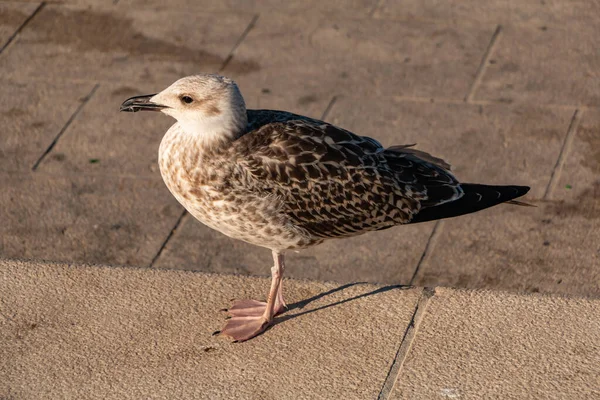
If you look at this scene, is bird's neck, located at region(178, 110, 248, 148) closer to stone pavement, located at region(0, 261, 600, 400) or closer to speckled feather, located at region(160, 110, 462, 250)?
speckled feather, located at region(160, 110, 462, 250)

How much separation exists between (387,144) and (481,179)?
91 cm

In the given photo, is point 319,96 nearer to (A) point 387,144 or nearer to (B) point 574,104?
(A) point 387,144

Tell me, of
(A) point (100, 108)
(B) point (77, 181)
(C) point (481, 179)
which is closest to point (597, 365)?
(C) point (481, 179)

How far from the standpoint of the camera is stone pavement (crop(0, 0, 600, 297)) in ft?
23.5

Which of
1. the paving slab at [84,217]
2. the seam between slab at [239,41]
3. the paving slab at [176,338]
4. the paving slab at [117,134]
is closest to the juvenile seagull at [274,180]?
the paving slab at [176,338]

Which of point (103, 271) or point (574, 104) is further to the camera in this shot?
point (574, 104)

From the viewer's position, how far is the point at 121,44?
10.1 m

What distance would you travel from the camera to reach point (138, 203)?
25.5 feet

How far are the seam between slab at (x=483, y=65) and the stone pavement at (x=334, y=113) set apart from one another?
20 mm

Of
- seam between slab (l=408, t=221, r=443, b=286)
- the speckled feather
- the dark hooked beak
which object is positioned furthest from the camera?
seam between slab (l=408, t=221, r=443, b=286)

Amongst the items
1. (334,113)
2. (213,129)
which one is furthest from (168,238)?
(334,113)

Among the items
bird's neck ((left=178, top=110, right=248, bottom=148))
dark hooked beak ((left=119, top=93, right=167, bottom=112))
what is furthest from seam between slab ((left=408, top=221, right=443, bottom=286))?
dark hooked beak ((left=119, top=93, right=167, bottom=112))

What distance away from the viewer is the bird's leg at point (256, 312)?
5.76 m

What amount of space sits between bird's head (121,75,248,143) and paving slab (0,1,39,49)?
5122 millimetres
